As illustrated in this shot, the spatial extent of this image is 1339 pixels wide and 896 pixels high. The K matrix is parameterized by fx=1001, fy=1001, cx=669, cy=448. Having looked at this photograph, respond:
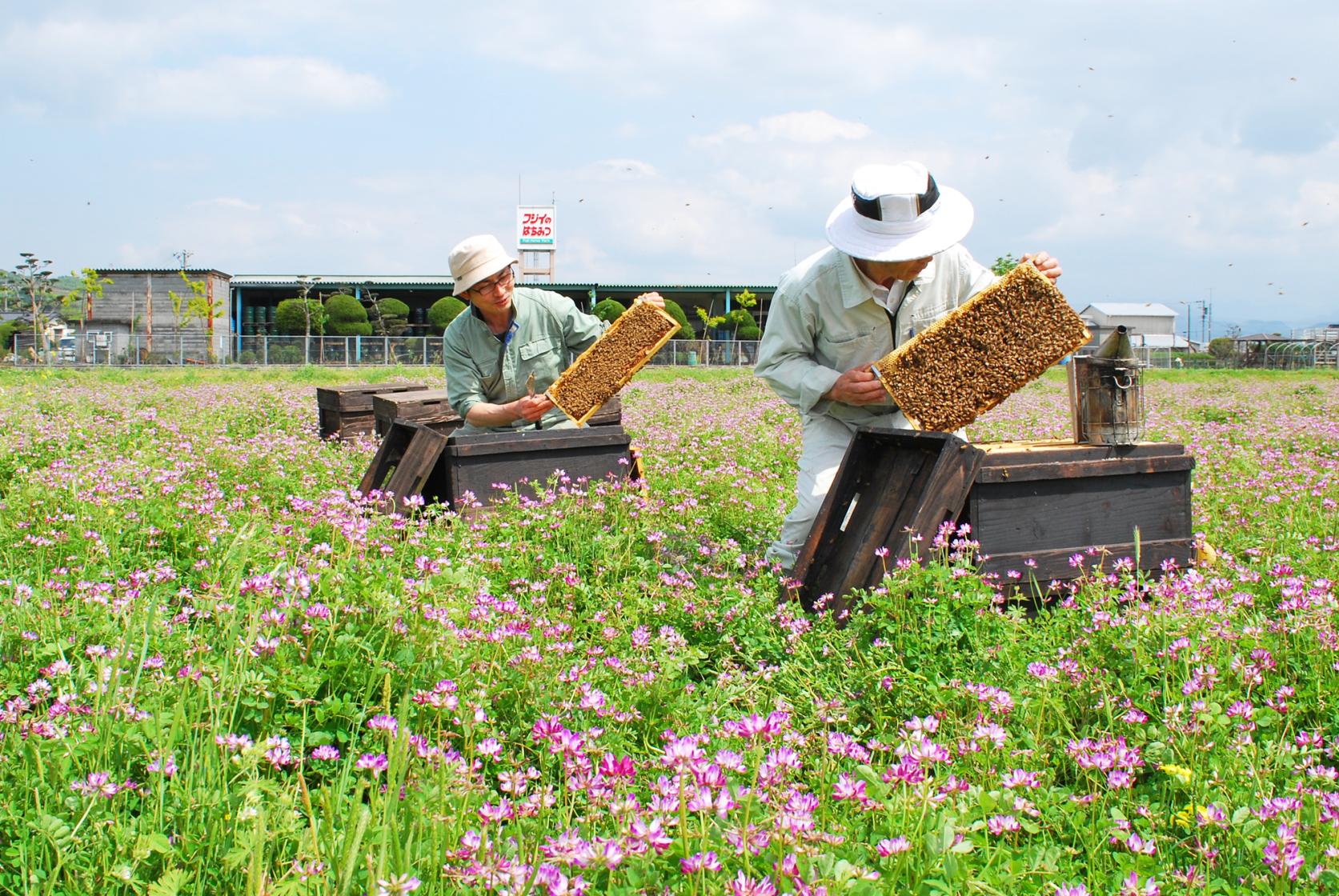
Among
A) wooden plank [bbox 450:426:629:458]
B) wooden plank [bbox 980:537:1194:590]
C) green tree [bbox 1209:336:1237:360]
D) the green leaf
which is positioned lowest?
the green leaf

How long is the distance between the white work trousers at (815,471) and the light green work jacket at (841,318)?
0.07 m

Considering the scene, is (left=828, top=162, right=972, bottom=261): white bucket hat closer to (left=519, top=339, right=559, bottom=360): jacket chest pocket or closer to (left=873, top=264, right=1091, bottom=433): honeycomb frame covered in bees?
(left=873, top=264, right=1091, bottom=433): honeycomb frame covered in bees

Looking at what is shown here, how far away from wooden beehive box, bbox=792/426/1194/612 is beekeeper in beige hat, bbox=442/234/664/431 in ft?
8.11

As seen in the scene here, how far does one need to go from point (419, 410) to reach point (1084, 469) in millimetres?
5864

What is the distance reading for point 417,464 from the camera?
639cm

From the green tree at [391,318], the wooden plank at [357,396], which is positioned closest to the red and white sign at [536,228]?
the green tree at [391,318]

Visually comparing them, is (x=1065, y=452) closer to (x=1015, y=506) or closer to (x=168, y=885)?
(x=1015, y=506)

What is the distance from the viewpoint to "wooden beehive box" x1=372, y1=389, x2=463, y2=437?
26.9 ft

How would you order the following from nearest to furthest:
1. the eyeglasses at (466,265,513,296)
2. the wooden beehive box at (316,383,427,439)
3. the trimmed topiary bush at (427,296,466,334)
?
the eyeglasses at (466,265,513,296) → the wooden beehive box at (316,383,427,439) → the trimmed topiary bush at (427,296,466,334)

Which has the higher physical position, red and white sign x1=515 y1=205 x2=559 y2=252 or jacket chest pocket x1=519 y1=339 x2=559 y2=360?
red and white sign x1=515 y1=205 x2=559 y2=252

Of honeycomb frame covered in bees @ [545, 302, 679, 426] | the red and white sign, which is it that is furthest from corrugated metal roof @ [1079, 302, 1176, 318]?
honeycomb frame covered in bees @ [545, 302, 679, 426]

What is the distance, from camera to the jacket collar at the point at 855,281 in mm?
5082

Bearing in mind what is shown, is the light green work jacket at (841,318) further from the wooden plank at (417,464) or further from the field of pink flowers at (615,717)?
the wooden plank at (417,464)

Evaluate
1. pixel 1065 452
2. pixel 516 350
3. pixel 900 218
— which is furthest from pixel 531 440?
pixel 1065 452
